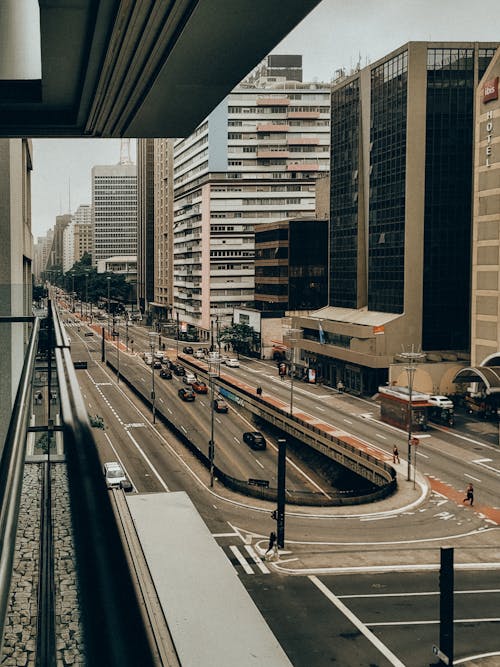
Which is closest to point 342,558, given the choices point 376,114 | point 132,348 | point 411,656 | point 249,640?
point 411,656

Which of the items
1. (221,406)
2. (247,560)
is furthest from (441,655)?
(221,406)

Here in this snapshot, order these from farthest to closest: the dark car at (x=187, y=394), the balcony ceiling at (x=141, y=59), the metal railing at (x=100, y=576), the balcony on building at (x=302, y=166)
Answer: the balcony on building at (x=302, y=166), the dark car at (x=187, y=394), the balcony ceiling at (x=141, y=59), the metal railing at (x=100, y=576)

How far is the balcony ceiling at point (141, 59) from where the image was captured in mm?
5023

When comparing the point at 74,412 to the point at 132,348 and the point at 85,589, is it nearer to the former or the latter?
the point at 85,589

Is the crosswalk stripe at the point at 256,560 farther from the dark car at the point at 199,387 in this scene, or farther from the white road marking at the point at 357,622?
the dark car at the point at 199,387

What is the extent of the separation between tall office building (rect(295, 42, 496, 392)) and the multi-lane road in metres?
9.30

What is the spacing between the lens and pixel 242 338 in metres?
80.8

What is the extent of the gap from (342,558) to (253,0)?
77.7ft

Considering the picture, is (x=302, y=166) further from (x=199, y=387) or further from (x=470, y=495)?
(x=470, y=495)

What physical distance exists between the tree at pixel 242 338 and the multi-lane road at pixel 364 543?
29.2 meters

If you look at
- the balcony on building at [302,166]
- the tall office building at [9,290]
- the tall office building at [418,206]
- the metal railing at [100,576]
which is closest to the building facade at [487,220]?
the tall office building at [418,206]

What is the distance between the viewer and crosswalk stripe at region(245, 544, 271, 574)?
2494 centimetres

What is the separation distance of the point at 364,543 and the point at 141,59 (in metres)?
24.0

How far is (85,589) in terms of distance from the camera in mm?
1581
